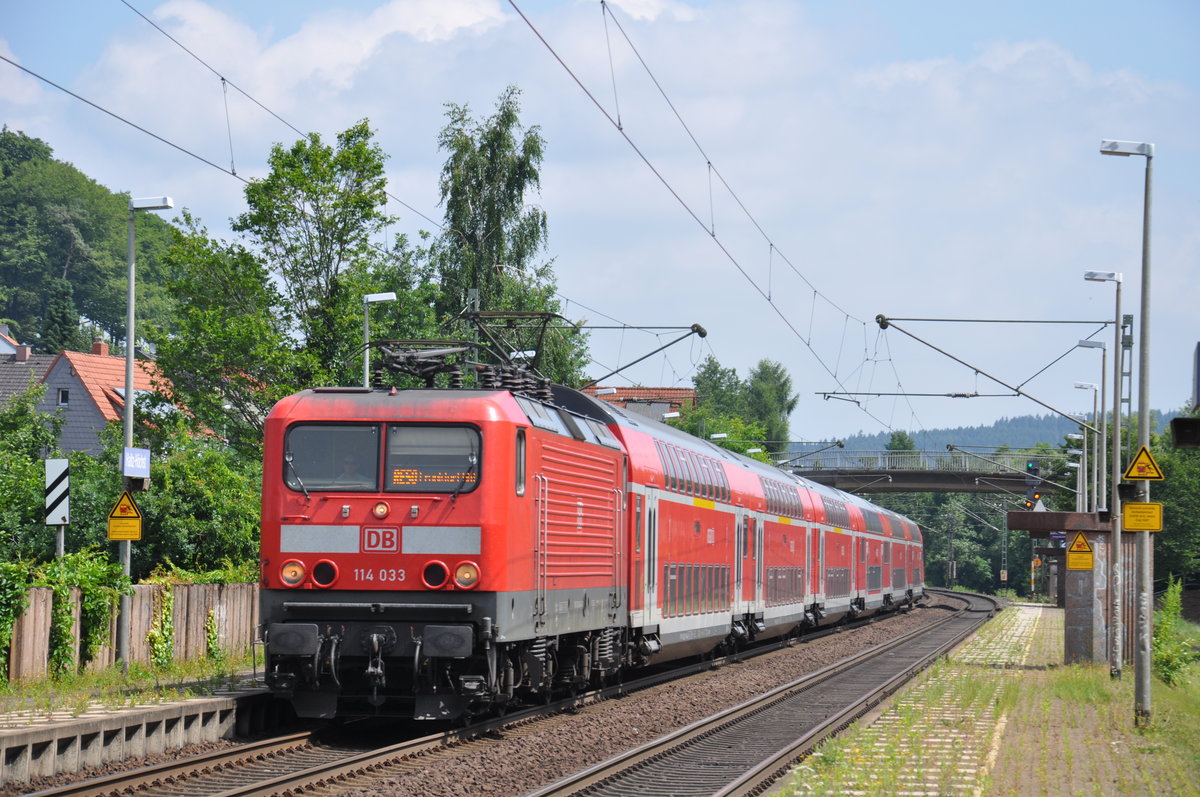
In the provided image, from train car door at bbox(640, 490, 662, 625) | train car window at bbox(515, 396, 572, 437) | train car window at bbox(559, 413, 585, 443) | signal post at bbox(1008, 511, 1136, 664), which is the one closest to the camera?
train car window at bbox(515, 396, 572, 437)

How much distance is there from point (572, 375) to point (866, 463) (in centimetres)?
3731

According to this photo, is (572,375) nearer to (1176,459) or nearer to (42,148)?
(1176,459)

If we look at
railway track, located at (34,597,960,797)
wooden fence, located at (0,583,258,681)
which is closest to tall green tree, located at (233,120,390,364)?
wooden fence, located at (0,583,258,681)

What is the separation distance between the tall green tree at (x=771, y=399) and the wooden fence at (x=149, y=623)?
97196 millimetres

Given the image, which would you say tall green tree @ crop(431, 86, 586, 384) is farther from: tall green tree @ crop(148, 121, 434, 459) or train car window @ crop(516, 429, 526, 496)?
train car window @ crop(516, 429, 526, 496)

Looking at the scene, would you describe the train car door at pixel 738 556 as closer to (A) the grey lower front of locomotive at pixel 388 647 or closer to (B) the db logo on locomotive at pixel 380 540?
(A) the grey lower front of locomotive at pixel 388 647

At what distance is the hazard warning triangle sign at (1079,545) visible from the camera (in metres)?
26.6

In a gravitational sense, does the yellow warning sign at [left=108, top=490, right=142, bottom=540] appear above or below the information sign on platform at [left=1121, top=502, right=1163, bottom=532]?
below

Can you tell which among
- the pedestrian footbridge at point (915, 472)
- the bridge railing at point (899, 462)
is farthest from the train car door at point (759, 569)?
the pedestrian footbridge at point (915, 472)

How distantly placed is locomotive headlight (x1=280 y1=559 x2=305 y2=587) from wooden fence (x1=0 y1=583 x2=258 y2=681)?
1470 mm

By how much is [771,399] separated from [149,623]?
103 m

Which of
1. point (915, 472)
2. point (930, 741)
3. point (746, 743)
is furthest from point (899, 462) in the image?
point (746, 743)

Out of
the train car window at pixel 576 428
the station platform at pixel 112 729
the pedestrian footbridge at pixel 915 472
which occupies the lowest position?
the station platform at pixel 112 729

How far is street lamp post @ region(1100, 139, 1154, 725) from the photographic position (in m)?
17.5
